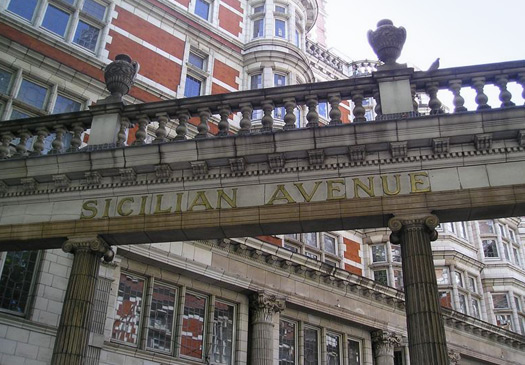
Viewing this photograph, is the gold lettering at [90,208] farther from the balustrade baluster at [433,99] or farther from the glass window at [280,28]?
the glass window at [280,28]

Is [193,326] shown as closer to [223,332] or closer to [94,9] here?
[223,332]

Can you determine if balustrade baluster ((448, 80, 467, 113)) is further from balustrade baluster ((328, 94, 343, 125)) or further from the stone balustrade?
balustrade baluster ((328, 94, 343, 125))

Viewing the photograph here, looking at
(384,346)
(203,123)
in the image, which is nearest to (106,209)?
(203,123)

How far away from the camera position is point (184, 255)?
18.5 m

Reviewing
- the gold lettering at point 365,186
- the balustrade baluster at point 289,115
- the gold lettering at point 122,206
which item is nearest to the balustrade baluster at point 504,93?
the gold lettering at point 365,186

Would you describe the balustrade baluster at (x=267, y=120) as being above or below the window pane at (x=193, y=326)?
above

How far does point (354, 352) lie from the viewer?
23.0 metres

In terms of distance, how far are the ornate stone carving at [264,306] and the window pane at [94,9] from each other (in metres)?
12.3

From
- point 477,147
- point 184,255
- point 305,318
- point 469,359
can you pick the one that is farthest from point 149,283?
point 469,359

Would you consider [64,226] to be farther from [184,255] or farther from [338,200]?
[184,255]

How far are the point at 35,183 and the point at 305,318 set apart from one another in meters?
13.2

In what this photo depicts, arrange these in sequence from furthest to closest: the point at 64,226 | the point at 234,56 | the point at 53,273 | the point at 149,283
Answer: the point at 234,56 → the point at 149,283 → the point at 53,273 → the point at 64,226

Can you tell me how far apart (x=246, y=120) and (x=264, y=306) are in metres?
10.1

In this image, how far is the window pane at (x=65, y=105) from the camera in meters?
18.4
